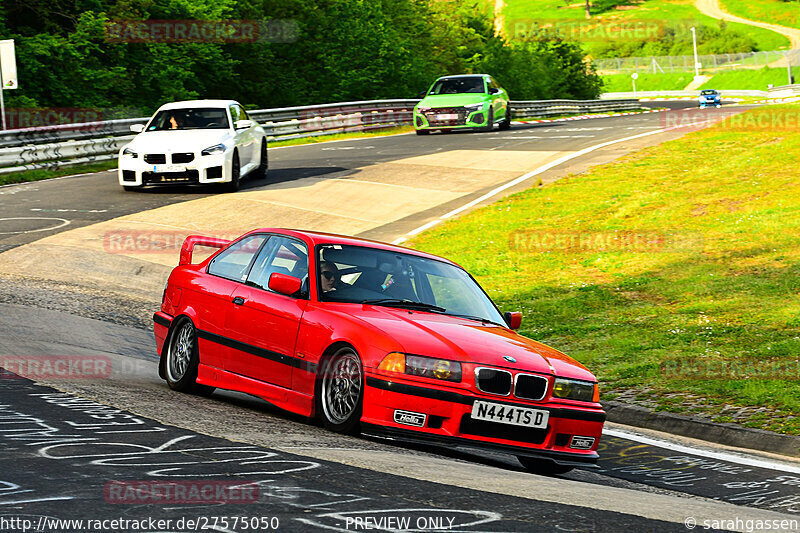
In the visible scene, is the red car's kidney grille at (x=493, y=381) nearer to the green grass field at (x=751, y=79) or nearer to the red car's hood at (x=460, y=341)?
the red car's hood at (x=460, y=341)

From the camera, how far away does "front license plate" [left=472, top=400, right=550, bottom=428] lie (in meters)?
6.71

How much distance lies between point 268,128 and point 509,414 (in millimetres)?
30253

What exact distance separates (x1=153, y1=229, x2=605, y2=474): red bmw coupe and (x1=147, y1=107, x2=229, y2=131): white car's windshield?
12328 millimetres

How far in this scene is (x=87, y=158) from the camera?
28.0 metres

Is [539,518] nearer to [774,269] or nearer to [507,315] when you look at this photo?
[507,315]

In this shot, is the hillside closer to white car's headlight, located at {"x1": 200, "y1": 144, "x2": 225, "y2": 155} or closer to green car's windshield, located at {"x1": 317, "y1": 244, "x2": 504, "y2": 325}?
white car's headlight, located at {"x1": 200, "y1": 144, "x2": 225, "y2": 155}

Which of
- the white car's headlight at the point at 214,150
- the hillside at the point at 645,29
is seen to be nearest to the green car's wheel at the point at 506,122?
the white car's headlight at the point at 214,150

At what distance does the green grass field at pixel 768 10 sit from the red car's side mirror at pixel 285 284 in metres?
155

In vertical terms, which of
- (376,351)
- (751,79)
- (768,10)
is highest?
(768,10)

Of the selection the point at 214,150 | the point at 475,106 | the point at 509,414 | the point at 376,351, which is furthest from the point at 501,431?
the point at 475,106

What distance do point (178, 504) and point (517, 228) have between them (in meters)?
14.7

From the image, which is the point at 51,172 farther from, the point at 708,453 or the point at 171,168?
the point at 708,453

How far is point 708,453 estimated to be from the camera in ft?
26.2

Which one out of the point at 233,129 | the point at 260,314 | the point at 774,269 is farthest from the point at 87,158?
the point at 260,314
